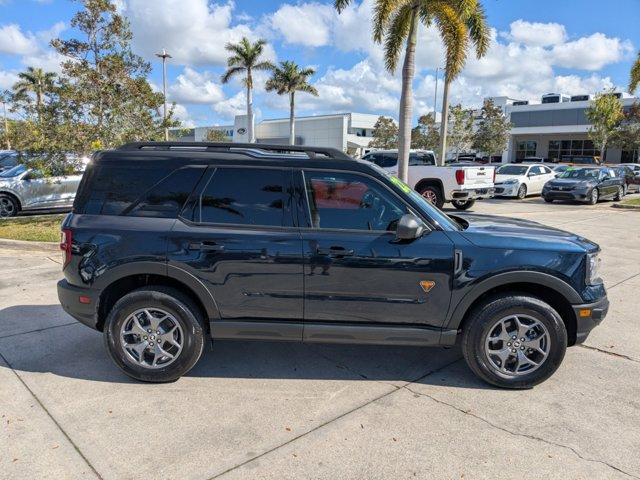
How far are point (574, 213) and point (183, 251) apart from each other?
15164mm

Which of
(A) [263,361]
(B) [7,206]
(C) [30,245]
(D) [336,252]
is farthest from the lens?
(B) [7,206]

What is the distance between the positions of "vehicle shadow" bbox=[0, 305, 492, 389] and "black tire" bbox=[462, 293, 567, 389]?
0.66ft

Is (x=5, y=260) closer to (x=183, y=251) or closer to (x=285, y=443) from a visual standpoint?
(x=183, y=251)

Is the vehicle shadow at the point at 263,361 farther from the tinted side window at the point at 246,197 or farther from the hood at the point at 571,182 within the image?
the hood at the point at 571,182

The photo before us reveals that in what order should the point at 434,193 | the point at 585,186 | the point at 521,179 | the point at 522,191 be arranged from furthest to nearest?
the point at 522,191 < the point at 521,179 < the point at 585,186 < the point at 434,193

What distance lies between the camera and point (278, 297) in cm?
365

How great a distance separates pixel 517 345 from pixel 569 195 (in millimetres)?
16965

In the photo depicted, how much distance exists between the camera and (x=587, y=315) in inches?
145

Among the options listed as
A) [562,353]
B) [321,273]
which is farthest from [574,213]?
[321,273]

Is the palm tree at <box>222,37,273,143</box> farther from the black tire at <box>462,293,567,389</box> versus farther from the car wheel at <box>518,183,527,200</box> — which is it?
the black tire at <box>462,293,567,389</box>

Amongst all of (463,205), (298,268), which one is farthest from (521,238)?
(463,205)

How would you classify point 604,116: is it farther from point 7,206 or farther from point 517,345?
point 517,345

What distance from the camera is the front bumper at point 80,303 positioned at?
147 inches

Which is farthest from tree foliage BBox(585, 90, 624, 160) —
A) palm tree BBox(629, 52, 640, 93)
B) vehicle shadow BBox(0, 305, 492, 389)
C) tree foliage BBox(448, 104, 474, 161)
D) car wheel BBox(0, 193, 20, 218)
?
vehicle shadow BBox(0, 305, 492, 389)
